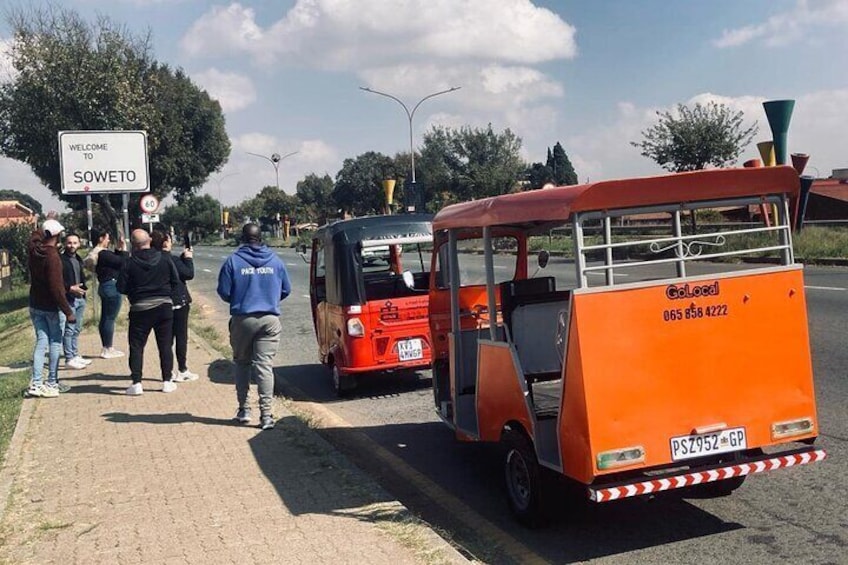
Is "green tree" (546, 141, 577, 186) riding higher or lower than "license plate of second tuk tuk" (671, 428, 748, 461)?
higher

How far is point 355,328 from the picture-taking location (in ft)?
28.9

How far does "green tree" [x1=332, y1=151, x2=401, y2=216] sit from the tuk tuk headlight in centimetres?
8129

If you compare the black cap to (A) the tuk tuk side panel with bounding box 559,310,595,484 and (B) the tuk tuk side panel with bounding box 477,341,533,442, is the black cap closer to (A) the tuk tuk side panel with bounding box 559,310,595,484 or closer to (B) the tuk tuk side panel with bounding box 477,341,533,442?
(B) the tuk tuk side panel with bounding box 477,341,533,442

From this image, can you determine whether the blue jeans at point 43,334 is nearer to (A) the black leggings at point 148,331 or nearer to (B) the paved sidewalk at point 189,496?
(B) the paved sidewalk at point 189,496

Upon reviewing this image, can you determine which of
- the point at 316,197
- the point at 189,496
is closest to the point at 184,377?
the point at 189,496

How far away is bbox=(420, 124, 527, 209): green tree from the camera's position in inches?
2014

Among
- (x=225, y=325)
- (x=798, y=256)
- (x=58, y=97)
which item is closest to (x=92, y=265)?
(x=225, y=325)

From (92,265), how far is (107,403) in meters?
2.66

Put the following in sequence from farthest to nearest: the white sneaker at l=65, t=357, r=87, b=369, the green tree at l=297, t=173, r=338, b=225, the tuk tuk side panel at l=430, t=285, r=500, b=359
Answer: the green tree at l=297, t=173, r=338, b=225
the white sneaker at l=65, t=357, r=87, b=369
the tuk tuk side panel at l=430, t=285, r=500, b=359

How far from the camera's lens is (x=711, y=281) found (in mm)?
4387

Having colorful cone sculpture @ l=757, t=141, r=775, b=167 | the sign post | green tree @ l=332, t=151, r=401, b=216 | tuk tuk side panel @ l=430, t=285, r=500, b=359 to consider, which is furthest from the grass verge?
green tree @ l=332, t=151, r=401, b=216

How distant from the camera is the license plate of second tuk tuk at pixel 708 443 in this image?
436 centimetres

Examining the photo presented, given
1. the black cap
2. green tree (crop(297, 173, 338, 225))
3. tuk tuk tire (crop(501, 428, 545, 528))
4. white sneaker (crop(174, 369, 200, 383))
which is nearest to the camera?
tuk tuk tire (crop(501, 428, 545, 528))

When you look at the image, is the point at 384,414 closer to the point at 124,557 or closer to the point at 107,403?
the point at 107,403
